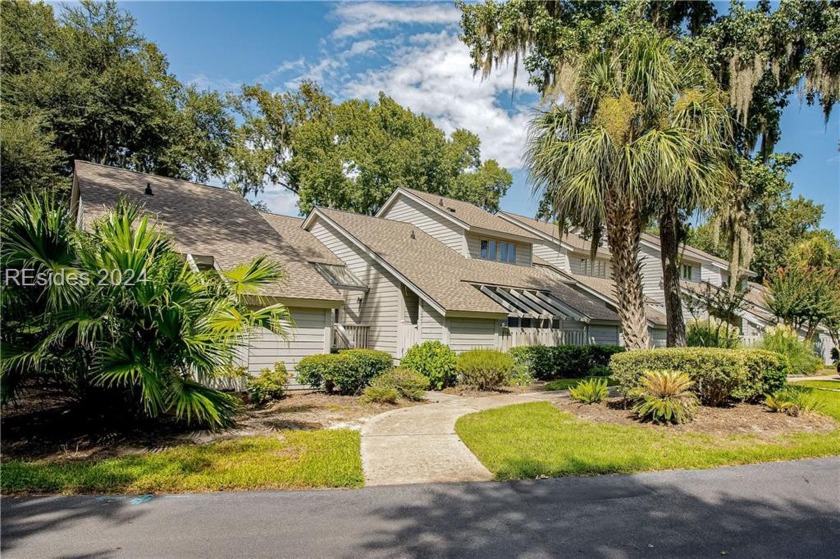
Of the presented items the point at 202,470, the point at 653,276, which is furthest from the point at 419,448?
the point at 653,276

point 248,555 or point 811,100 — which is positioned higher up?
point 811,100

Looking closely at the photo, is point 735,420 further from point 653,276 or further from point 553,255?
point 653,276

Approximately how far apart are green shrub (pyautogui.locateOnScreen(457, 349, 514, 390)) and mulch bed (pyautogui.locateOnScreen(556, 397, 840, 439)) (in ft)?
13.3

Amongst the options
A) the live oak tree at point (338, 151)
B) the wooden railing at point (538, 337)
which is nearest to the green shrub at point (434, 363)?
the wooden railing at point (538, 337)

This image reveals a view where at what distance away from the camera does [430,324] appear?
53.7 feet

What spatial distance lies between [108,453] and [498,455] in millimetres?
5696

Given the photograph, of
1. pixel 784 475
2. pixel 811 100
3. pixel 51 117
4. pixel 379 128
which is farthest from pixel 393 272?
pixel 379 128

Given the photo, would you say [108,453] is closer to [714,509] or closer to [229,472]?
[229,472]

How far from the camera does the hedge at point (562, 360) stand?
1730cm

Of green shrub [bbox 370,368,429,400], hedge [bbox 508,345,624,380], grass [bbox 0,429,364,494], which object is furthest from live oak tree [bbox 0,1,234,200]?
hedge [bbox 508,345,624,380]

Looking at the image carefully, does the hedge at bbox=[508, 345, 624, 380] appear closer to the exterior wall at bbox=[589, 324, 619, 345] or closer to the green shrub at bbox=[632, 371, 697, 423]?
the exterior wall at bbox=[589, 324, 619, 345]

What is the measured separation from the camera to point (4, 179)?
1919cm

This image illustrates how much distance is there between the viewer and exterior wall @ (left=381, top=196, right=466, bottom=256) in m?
22.7

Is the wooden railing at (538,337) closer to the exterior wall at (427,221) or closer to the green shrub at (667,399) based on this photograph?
the exterior wall at (427,221)
